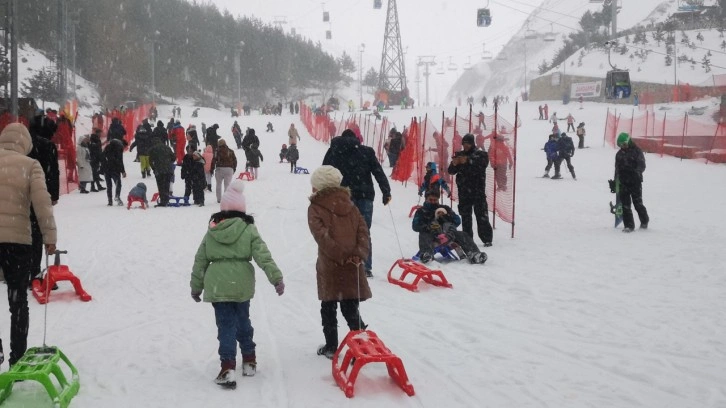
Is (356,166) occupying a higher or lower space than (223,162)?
higher

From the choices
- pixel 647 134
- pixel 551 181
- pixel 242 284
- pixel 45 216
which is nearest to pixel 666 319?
pixel 242 284

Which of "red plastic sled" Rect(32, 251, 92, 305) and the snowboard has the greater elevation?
the snowboard

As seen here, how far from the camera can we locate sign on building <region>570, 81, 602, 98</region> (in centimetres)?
5794

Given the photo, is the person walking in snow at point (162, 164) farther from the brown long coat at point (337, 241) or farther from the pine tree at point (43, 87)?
the pine tree at point (43, 87)

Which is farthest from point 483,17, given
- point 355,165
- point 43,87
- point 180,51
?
point 180,51

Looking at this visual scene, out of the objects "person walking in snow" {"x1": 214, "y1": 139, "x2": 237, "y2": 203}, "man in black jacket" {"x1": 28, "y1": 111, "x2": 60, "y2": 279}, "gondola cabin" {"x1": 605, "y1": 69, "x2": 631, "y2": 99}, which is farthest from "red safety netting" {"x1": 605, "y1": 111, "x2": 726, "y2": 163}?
"man in black jacket" {"x1": 28, "y1": 111, "x2": 60, "y2": 279}

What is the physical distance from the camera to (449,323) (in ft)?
21.2

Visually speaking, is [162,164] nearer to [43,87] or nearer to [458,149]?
[458,149]

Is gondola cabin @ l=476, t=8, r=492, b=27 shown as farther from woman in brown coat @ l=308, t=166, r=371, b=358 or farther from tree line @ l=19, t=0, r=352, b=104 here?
tree line @ l=19, t=0, r=352, b=104

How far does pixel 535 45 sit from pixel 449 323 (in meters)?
182

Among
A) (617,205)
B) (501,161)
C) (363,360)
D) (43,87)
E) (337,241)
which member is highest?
(43,87)

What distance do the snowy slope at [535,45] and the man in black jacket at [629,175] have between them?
120842 millimetres

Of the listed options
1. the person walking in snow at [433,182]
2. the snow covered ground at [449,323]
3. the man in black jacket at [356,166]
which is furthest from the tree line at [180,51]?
the man in black jacket at [356,166]

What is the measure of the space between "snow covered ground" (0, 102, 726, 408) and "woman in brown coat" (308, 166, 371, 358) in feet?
1.99
